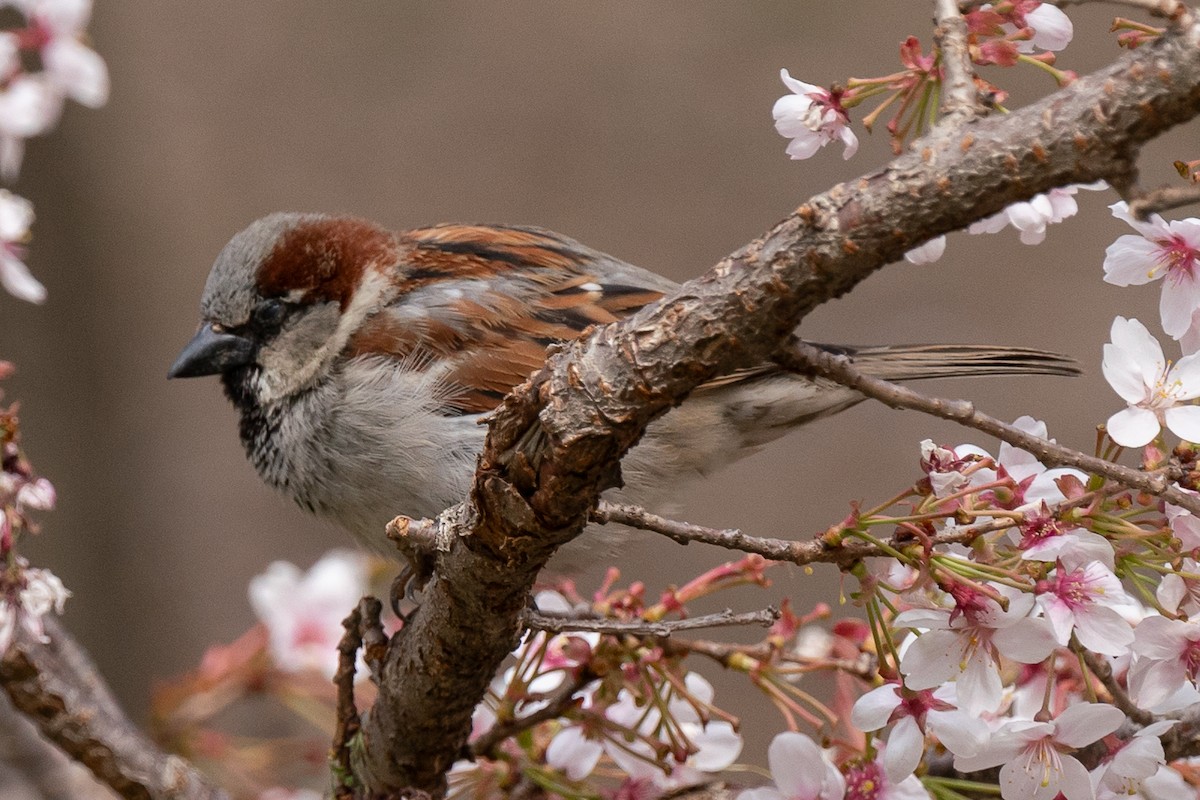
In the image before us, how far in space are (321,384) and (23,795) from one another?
83cm

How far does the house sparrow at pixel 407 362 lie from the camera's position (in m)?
1.82

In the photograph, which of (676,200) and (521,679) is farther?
(676,200)

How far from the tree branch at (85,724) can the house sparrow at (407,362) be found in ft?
1.29

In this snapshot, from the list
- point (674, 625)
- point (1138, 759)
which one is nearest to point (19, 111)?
point (674, 625)

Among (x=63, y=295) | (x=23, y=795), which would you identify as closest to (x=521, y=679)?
(x=23, y=795)

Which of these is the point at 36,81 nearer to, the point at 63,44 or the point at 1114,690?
the point at 63,44

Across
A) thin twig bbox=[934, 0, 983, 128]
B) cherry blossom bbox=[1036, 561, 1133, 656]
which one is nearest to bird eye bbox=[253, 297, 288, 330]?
thin twig bbox=[934, 0, 983, 128]

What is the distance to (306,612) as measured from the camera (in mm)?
2025

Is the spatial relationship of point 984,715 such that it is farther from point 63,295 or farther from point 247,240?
point 63,295

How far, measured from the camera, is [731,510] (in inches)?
146

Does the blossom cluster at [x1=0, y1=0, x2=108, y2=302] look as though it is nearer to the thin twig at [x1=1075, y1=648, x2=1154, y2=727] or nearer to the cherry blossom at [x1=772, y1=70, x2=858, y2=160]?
the cherry blossom at [x1=772, y1=70, x2=858, y2=160]

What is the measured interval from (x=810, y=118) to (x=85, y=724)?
1.12 m

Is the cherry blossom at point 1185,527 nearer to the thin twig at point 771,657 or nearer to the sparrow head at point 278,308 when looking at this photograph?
the thin twig at point 771,657

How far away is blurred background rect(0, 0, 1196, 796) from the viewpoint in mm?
3697
